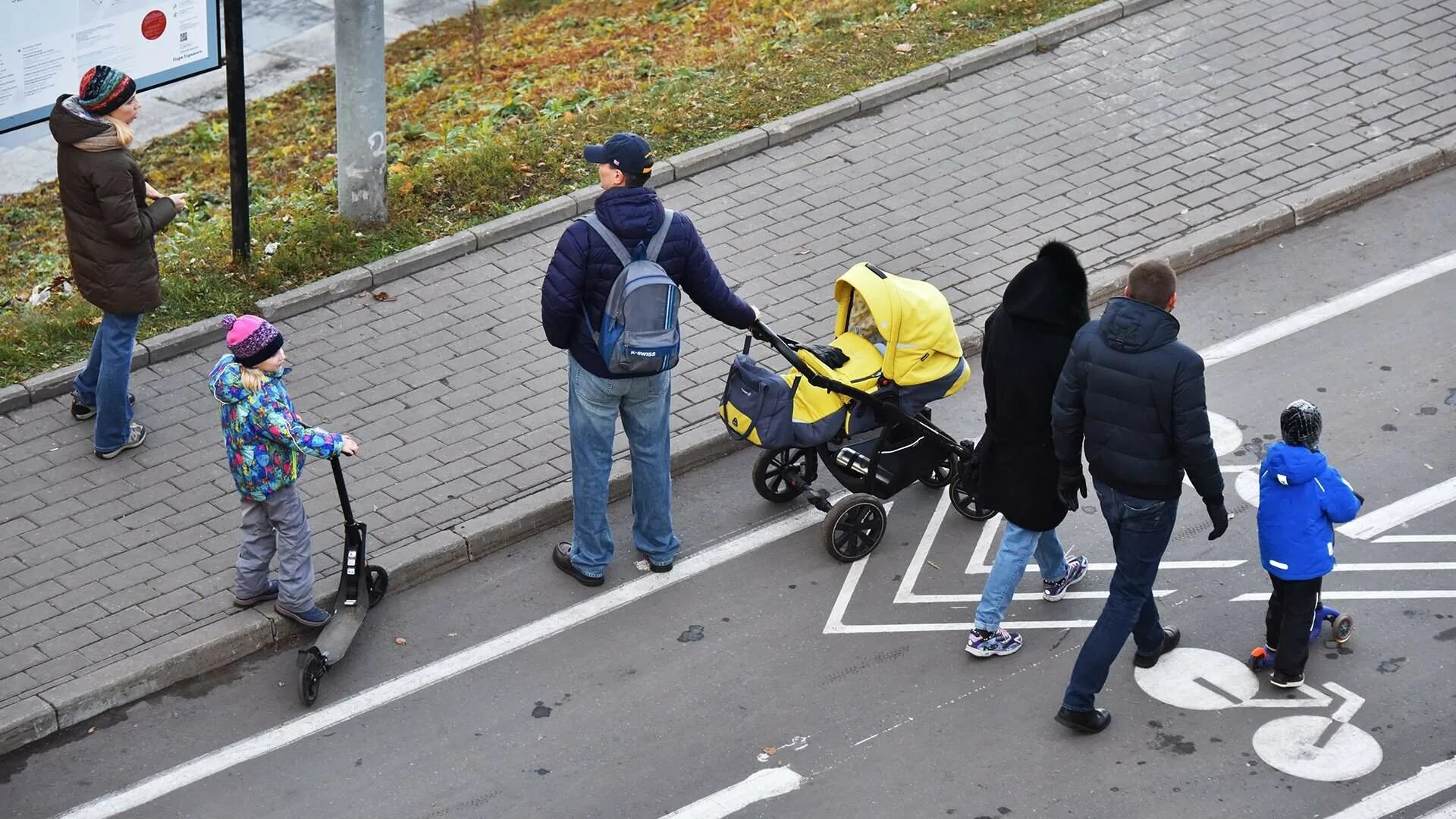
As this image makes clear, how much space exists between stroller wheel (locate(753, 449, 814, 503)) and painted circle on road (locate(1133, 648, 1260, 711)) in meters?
1.97

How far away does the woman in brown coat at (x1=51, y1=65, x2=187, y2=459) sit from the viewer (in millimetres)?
8367

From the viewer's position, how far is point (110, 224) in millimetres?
8508

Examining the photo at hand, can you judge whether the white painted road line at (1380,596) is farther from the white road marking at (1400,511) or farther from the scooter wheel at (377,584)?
the scooter wheel at (377,584)

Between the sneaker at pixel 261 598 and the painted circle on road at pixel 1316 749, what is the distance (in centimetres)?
441

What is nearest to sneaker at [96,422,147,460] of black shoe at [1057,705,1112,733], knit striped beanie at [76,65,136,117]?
knit striped beanie at [76,65,136,117]

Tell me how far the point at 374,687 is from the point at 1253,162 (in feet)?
23.4

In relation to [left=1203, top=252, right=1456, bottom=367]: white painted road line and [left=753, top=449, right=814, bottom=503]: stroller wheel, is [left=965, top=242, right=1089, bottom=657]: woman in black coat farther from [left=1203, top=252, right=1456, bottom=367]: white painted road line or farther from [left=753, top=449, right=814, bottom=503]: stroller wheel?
[left=1203, top=252, right=1456, bottom=367]: white painted road line

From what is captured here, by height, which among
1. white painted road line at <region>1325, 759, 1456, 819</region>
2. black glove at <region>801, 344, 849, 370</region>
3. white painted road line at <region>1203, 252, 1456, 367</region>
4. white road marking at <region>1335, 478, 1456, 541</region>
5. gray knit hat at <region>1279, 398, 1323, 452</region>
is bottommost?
white painted road line at <region>1325, 759, 1456, 819</region>

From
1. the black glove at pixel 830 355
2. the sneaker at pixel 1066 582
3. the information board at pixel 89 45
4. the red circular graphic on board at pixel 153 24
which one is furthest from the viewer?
the red circular graphic on board at pixel 153 24

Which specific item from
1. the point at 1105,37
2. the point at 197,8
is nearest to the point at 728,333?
the point at 197,8

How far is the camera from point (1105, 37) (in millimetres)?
13039

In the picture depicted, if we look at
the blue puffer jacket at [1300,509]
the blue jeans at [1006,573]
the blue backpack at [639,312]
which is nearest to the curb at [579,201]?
the blue backpack at [639,312]

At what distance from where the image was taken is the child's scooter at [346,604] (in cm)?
734

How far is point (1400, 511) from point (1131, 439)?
99.3 inches
